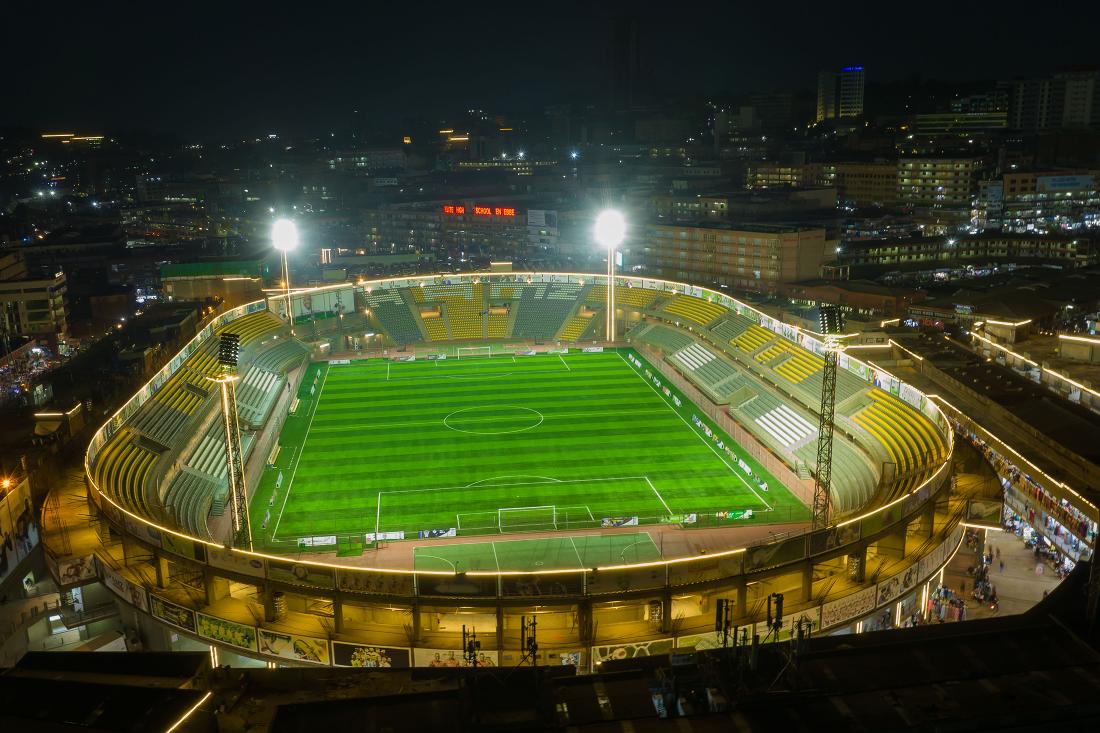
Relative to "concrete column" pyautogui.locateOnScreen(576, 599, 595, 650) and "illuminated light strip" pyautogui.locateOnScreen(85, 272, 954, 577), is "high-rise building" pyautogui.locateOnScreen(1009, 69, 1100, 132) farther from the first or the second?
"concrete column" pyautogui.locateOnScreen(576, 599, 595, 650)

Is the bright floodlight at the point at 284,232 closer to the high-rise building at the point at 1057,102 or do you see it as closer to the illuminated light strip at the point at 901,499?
the illuminated light strip at the point at 901,499

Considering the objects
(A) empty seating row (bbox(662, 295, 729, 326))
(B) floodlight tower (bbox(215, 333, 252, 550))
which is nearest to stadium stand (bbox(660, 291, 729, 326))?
(A) empty seating row (bbox(662, 295, 729, 326))

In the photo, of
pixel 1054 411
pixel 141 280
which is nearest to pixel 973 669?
pixel 1054 411

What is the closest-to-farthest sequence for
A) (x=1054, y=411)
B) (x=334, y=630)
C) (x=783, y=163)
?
(x=334, y=630), (x=1054, y=411), (x=783, y=163)

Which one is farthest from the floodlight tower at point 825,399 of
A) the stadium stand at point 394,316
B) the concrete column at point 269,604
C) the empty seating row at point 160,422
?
the stadium stand at point 394,316

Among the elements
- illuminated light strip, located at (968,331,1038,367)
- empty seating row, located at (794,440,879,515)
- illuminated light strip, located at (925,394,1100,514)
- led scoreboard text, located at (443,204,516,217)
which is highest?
led scoreboard text, located at (443,204,516,217)

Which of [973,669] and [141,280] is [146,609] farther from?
[141,280]
